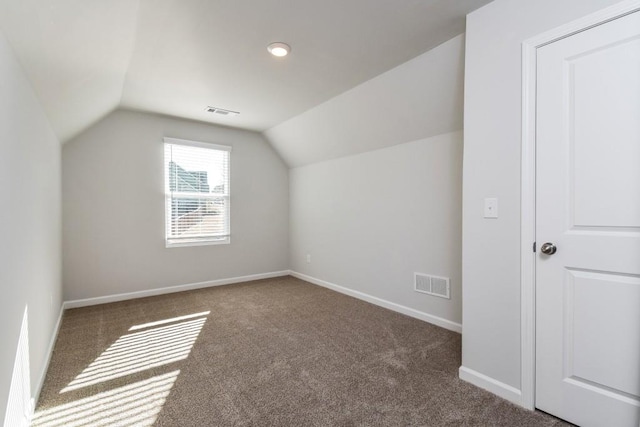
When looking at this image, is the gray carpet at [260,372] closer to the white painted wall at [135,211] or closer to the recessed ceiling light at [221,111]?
the white painted wall at [135,211]

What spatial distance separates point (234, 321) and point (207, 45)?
2.54 metres

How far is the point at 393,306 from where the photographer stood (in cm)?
361

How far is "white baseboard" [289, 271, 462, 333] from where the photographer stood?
304 centimetres

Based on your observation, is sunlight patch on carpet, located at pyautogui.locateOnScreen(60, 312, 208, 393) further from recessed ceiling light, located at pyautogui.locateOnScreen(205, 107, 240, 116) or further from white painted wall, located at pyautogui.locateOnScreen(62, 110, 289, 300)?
recessed ceiling light, located at pyautogui.locateOnScreen(205, 107, 240, 116)

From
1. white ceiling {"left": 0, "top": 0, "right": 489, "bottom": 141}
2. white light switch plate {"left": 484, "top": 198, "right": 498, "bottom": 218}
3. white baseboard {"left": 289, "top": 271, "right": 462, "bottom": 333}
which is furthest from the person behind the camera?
white baseboard {"left": 289, "top": 271, "right": 462, "bottom": 333}

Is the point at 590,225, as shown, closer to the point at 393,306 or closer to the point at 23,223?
the point at 393,306

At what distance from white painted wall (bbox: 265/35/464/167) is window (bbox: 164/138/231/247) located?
3.92ft

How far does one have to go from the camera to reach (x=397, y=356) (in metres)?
2.47

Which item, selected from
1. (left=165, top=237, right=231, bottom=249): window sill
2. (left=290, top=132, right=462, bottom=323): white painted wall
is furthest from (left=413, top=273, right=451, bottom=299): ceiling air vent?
(left=165, top=237, right=231, bottom=249): window sill

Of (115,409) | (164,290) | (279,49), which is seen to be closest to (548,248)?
(279,49)

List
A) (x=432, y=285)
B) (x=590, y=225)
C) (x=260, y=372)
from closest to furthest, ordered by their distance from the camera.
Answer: (x=590, y=225), (x=260, y=372), (x=432, y=285)

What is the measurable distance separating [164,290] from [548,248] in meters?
4.35

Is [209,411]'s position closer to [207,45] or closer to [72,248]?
[207,45]

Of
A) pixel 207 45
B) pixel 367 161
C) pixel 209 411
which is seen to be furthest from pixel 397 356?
pixel 207 45
